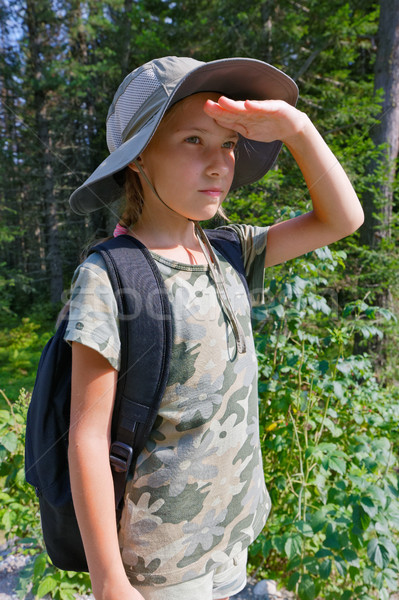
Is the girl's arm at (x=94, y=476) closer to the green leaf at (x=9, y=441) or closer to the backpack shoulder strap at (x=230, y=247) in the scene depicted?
the backpack shoulder strap at (x=230, y=247)

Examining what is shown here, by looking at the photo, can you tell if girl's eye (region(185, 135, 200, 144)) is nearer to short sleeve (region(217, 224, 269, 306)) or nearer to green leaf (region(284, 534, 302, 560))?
short sleeve (region(217, 224, 269, 306))

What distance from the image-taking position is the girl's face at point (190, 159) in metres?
0.96

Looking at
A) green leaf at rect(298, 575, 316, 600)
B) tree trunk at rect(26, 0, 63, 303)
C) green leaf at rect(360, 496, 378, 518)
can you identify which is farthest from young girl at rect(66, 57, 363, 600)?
tree trunk at rect(26, 0, 63, 303)

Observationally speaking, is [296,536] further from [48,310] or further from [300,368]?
[48,310]

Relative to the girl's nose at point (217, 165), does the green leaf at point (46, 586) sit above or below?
below

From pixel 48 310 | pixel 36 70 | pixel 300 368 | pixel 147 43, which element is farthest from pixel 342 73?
pixel 48 310

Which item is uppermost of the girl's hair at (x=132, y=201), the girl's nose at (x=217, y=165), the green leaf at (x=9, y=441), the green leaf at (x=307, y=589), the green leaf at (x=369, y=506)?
the girl's nose at (x=217, y=165)

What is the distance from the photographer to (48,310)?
38.4ft

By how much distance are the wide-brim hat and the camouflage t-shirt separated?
10.9 inches

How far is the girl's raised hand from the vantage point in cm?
90

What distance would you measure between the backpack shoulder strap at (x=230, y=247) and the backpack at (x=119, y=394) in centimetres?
32

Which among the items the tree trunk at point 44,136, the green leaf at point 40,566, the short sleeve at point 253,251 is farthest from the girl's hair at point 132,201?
the tree trunk at point 44,136

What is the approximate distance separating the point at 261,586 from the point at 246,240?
191cm

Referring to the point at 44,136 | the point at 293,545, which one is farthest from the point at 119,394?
the point at 44,136
